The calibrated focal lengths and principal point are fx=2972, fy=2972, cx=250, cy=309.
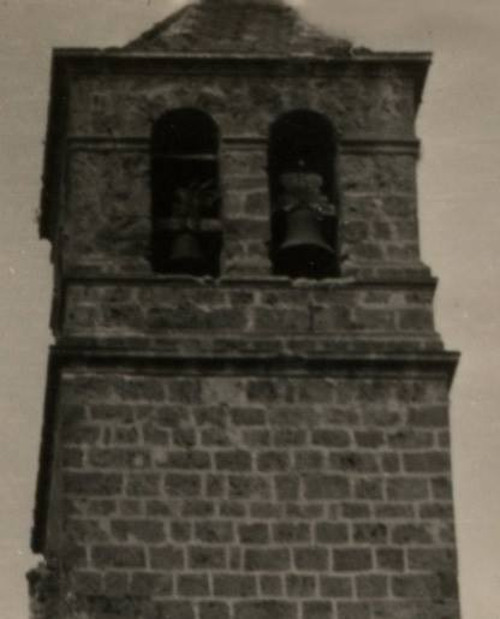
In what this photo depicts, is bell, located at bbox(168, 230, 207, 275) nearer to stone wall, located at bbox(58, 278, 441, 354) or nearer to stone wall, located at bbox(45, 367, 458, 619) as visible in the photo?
stone wall, located at bbox(58, 278, 441, 354)

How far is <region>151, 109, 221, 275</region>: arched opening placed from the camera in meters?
18.1

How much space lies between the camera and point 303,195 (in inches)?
722

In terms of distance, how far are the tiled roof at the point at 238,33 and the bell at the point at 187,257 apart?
4.48ft

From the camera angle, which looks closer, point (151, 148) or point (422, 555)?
point (422, 555)

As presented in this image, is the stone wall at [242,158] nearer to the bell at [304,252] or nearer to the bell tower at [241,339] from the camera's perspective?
the bell tower at [241,339]

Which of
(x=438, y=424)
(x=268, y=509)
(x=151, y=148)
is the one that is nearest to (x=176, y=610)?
(x=268, y=509)

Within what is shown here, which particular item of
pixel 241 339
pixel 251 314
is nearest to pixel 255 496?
pixel 241 339

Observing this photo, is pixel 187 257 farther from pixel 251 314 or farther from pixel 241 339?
pixel 241 339

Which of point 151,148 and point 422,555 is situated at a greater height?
point 151,148

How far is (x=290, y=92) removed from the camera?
18.7 m

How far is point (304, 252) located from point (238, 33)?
182 cm

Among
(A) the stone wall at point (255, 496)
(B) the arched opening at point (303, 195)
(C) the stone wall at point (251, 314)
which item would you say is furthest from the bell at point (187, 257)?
(A) the stone wall at point (255, 496)

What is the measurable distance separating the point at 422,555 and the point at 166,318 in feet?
7.12

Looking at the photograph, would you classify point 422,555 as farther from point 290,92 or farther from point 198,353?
point 290,92
